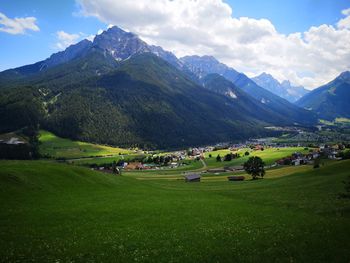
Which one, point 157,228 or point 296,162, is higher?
point 157,228

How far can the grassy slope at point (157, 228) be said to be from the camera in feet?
68.6

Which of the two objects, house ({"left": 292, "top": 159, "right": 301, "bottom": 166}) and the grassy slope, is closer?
the grassy slope

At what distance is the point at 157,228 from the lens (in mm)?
28906

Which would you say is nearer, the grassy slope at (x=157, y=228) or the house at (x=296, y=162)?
the grassy slope at (x=157, y=228)

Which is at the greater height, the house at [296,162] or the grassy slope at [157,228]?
the grassy slope at [157,228]

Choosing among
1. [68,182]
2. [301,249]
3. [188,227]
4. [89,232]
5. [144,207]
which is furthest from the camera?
[68,182]

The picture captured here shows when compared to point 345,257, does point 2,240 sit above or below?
above

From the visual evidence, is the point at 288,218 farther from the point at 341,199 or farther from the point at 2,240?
the point at 2,240

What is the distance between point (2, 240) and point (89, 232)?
270 inches

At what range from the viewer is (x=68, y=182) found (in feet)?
175

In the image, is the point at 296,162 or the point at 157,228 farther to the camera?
the point at 296,162

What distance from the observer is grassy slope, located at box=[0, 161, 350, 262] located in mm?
20906

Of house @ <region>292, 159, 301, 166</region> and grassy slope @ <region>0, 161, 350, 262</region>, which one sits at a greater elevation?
grassy slope @ <region>0, 161, 350, 262</region>

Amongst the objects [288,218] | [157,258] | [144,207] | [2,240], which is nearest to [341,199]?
[288,218]
